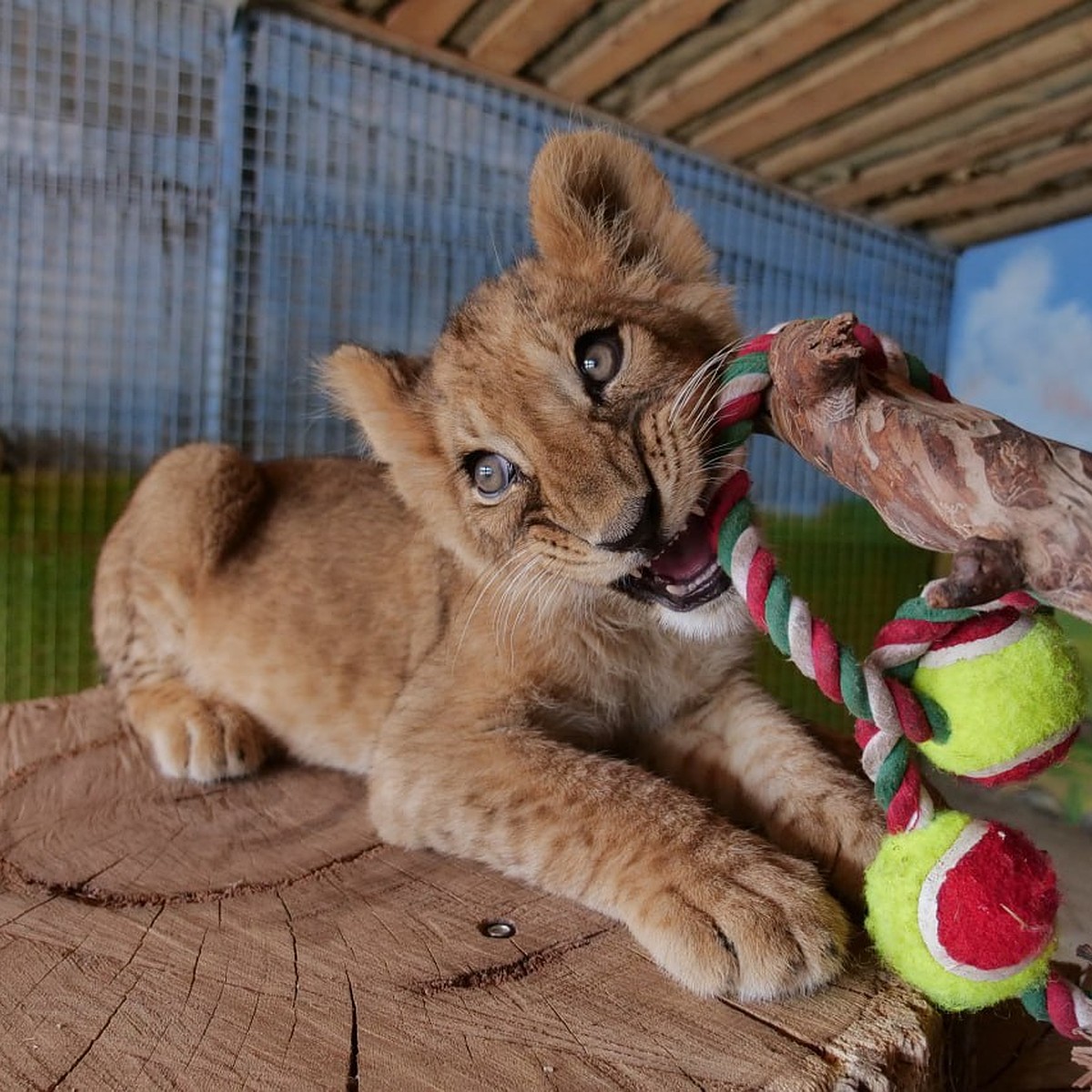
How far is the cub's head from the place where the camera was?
1397mm

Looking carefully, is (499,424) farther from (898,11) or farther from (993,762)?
(898,11)

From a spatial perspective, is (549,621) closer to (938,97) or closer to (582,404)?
(582,404)

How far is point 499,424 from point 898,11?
7.84 feet

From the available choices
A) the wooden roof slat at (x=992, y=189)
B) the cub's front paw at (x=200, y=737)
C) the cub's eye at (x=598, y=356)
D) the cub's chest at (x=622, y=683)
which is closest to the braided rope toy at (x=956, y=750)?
→ the cub's eye at (x=598, y=356)

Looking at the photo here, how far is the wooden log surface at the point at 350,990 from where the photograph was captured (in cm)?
103

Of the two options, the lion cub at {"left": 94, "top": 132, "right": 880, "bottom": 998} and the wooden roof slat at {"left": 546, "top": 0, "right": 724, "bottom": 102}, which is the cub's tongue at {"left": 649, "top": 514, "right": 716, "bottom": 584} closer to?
the lion cub at {"left": 94, "top": 132, "right": 880, "bottom": 998}

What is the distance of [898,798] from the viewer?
1.04 meters

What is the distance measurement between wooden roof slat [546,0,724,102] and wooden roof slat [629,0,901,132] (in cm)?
18

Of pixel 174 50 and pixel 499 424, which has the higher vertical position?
pixel 174 50

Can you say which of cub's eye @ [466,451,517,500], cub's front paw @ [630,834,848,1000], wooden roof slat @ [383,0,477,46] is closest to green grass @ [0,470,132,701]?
wooden roof slat @ [383,0,477,46]

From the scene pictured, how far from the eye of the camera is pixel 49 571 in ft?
13.9

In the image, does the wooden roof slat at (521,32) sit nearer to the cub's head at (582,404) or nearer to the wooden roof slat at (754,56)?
the wooden roof slat at (754,56)

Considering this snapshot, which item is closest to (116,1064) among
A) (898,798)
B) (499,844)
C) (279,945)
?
(279,945)

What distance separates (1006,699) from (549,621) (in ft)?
3.33
